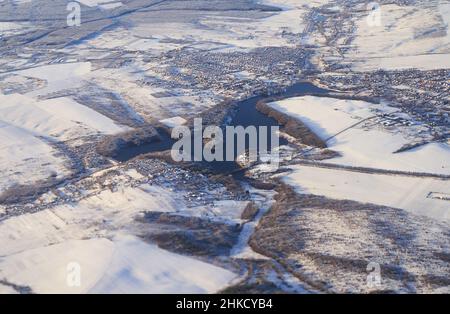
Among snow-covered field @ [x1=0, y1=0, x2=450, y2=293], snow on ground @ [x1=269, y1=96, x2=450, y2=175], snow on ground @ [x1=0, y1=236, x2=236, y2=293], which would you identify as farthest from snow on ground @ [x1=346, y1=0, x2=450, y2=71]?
snow on ground @ [x1=0, y1=236, x2=236, y2=293]

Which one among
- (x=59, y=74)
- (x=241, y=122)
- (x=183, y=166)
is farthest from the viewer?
(x=59, y=74)

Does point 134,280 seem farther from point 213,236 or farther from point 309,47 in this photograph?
point 309,47

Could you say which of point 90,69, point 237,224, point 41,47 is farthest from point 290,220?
point 41,47

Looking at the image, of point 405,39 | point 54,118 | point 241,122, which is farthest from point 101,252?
point 405,39

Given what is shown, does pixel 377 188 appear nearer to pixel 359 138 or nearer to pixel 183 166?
pixel 359 138

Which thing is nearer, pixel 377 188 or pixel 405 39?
pixel 377 188

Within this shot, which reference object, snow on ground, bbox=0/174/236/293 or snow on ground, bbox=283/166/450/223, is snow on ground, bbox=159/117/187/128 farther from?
snow on ground, bbox=283/166/450/223

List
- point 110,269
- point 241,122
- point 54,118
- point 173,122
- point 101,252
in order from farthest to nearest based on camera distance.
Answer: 1. point 54,118
2. point 241,122
3. point 173,122
4. point 101,252
5. point 110,269
